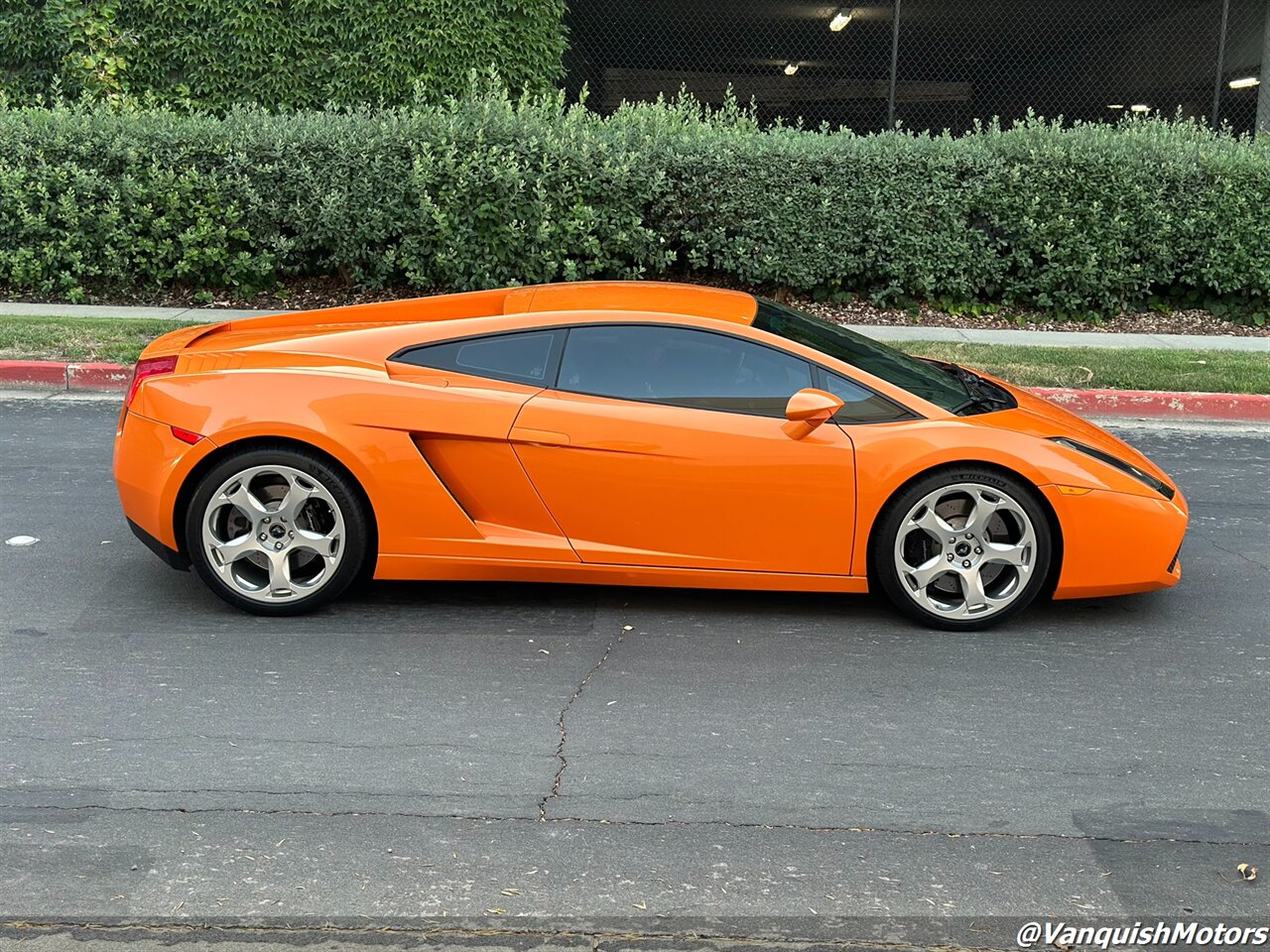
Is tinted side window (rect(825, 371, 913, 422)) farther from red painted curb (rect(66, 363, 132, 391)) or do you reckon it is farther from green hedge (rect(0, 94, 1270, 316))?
green hedge (rect(0, 94, 1270, 316))

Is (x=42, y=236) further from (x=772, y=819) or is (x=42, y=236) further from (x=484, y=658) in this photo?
(x=772, y=819)

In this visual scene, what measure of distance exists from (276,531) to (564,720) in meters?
1.57

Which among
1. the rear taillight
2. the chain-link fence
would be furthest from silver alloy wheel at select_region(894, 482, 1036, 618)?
the chain-link fence

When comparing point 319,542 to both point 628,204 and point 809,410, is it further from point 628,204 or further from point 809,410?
point 628,204

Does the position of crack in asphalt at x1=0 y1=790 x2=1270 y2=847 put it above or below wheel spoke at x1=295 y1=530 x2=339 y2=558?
below

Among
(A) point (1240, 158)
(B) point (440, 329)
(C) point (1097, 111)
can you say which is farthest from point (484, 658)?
(C) point (1097, 111)

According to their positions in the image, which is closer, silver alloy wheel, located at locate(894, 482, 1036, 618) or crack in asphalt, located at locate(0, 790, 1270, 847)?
crack in asphalt, located at locate(0, 790, 1270, 847)

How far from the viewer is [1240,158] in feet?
45.3

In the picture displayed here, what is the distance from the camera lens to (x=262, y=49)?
16.8 m

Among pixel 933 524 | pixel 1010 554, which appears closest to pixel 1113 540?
pixel 1010 554

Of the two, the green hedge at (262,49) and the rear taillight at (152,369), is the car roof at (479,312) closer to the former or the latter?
the rear taillight at (152,369)

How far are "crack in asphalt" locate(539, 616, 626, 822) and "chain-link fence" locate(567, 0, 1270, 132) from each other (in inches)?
565

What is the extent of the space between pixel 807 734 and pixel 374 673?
157 cm

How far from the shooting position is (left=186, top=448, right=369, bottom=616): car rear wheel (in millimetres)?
5441
